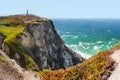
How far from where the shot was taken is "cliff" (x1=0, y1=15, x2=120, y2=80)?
1136 inches

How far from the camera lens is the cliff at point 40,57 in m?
28.8

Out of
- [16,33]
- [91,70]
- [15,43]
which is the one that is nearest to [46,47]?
[16,33]

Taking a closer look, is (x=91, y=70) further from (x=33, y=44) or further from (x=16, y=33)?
(x=33, y=44)

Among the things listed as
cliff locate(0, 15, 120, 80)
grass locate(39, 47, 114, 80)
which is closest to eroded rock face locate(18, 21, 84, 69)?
cliff locate(0, 15, 120, 80)

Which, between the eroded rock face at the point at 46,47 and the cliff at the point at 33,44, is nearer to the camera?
the cliff at the point at 33,44

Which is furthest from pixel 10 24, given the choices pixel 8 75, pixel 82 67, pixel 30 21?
pixel 82 67

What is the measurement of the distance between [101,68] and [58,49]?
56.7 m

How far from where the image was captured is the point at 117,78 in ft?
86.2

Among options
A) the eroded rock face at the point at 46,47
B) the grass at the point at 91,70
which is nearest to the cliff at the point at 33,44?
the eroded rock face at the point at 46,47

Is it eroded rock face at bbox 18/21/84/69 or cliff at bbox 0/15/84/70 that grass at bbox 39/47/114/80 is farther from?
eroded rock face at bbox 18/21/84/69

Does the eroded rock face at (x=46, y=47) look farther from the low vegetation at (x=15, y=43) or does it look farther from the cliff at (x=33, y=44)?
the low vegetation at (x=15, y=43)

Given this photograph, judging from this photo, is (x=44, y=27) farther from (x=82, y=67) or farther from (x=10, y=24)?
(x=82, y=67)

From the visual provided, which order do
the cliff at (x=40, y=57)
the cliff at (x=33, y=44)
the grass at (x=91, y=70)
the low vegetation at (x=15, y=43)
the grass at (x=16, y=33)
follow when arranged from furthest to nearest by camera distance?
the cliff at (x=33, y=44)
the grass at (x=16, y=33)
the low vegetation at (x=15, y=43)
the cliff at (x=40, y=57)
the grass at (x=91, y=70)

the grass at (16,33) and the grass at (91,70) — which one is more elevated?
the grass at (91,70)
